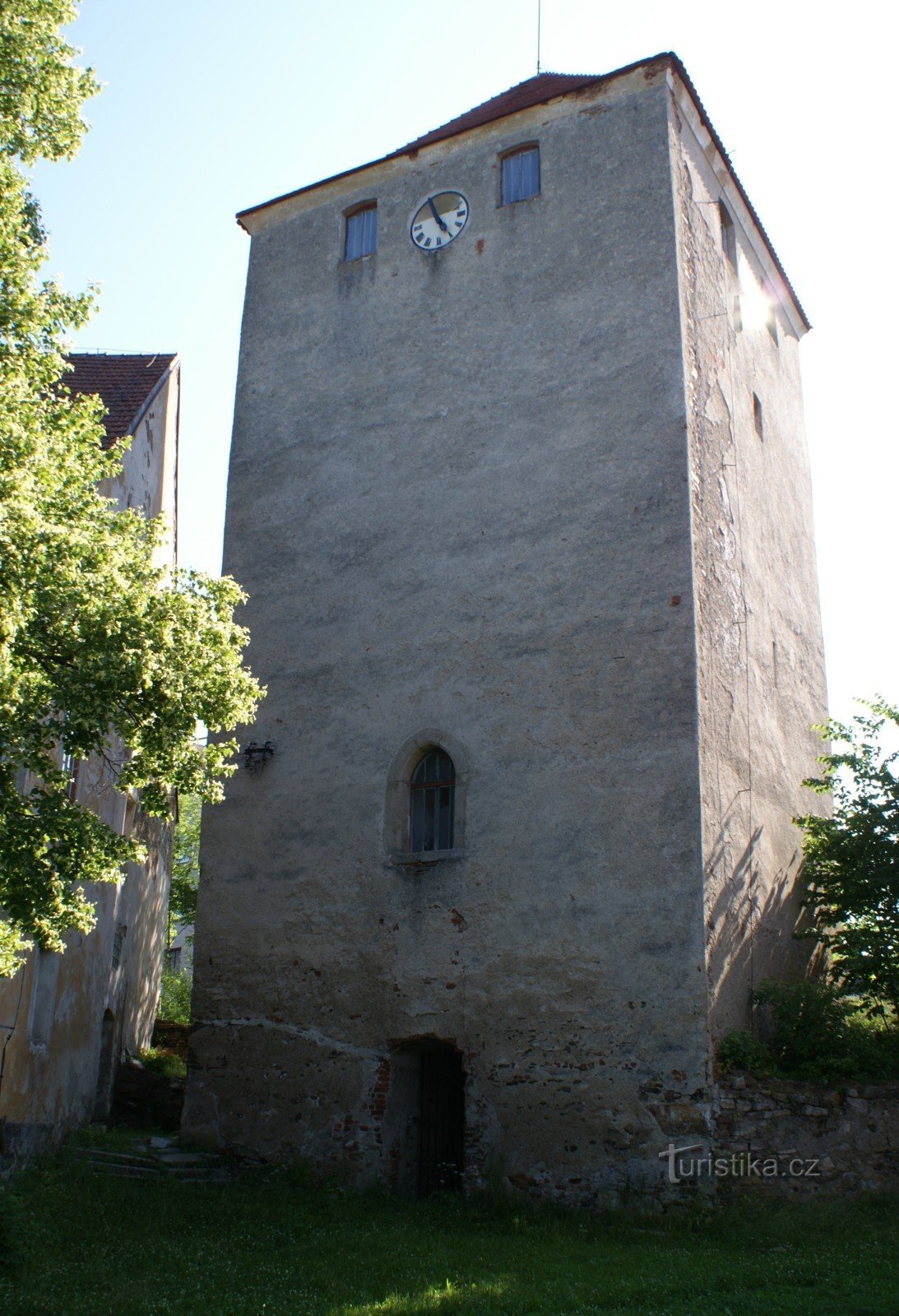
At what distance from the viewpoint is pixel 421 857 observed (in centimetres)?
1354

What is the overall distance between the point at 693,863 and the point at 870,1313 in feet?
14.8

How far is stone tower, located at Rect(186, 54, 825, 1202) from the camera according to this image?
1219 centimetres

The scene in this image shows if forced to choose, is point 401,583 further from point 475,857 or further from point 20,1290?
point 20,1290

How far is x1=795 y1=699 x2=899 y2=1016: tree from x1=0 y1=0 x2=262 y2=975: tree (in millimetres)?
7713

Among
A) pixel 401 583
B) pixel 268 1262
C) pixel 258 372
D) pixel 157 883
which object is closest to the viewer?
pixel 268 1262

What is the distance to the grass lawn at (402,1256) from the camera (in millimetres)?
8375

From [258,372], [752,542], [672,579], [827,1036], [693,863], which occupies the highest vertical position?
[258,372]

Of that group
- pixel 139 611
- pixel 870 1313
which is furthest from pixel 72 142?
pixel 870 1313

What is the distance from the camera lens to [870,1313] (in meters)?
8.20

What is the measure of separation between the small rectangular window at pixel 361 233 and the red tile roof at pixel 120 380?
3.33 meters

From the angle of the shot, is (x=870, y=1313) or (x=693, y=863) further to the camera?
(x=693, y=863)

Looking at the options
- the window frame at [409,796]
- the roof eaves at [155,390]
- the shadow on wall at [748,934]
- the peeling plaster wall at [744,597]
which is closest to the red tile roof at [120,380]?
the roof eaves at [155,390]
